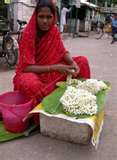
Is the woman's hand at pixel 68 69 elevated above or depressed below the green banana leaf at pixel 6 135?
above

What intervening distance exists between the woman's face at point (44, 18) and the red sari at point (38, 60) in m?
0.07

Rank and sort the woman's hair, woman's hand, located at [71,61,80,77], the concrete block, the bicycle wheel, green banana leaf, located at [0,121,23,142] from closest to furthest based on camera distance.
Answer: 1. the concrete block
2. green banana leaf, located at [0,121,23,142]
3. the woman's hair
4. woman's hand, located at [71,61,80,77]
5. the bicycle wheel

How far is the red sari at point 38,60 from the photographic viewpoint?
388cm

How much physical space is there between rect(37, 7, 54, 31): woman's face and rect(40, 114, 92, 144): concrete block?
113 cm

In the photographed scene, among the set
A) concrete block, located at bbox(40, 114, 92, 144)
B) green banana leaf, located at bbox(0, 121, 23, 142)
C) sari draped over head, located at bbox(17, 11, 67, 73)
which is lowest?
green banana leaf, located at bbox(0, 121, 23, 142)

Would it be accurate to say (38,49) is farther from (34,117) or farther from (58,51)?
(34,117)

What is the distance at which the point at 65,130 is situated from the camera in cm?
353

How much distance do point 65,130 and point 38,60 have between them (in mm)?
1058

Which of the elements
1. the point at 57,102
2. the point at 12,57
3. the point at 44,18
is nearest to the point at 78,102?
the point at 57,102

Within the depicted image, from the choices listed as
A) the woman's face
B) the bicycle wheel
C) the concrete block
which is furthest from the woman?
the bicycle wheel

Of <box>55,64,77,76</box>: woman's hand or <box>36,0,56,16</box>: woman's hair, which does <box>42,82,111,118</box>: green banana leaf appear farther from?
<box>36,0,56,16</box>: woman's hair

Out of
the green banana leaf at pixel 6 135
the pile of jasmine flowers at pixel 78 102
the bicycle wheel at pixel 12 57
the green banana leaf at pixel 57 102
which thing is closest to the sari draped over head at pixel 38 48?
the green banana leaf at pixel 57 102

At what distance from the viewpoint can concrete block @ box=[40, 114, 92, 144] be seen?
11.2 ft

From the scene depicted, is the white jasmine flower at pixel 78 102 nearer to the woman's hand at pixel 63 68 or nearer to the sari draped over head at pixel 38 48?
the woman's hand at pixel 63 68
